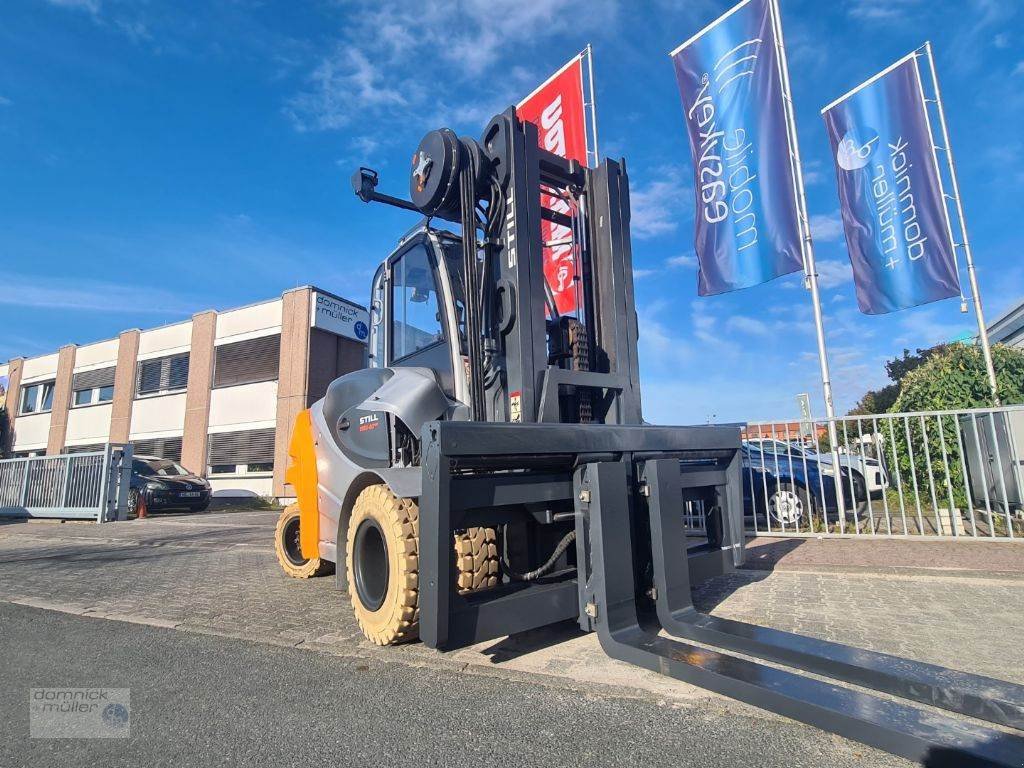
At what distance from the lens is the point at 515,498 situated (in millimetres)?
2988

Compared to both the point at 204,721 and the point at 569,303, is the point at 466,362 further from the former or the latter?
the point at 204,721

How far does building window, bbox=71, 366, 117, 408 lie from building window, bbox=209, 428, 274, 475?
29.2ft

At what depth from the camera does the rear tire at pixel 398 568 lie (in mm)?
3113

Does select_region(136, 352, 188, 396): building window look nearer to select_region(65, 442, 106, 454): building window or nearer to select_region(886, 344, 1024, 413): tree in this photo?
select_region(65, 442, 106, 454): building window

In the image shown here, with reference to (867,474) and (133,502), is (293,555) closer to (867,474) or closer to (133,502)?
(867,474)

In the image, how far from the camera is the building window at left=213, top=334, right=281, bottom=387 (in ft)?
72.0

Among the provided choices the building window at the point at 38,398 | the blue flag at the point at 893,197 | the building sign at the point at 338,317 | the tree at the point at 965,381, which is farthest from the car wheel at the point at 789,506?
the building window at the point at 38,398

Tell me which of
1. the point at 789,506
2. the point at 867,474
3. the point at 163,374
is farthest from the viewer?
the point at 163,374

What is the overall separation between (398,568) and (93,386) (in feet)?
107

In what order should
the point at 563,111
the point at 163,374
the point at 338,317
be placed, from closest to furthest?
the point at 563,111, the point at 338,317, the point at 163,374

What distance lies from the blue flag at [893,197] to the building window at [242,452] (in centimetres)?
1977

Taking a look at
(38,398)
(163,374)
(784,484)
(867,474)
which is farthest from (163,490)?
(38,398)

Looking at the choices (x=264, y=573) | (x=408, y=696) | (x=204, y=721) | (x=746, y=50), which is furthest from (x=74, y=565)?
(x=746, y=50)

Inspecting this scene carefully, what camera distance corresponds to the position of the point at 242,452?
2208cm
